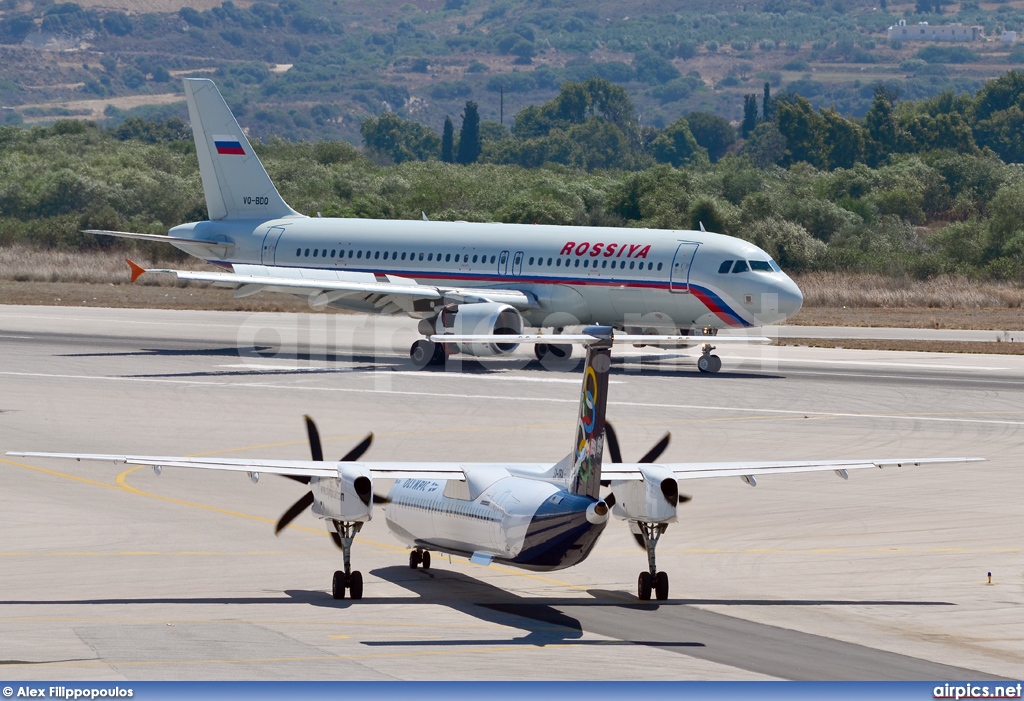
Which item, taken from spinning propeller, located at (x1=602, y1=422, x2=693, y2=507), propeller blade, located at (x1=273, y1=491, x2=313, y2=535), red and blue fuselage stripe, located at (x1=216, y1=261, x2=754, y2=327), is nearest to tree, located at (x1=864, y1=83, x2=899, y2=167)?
red and blue fuselage stripe, located at (x1=216, y1=261, x2=754, y2=327)

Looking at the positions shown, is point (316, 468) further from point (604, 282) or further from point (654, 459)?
point (604, 282)

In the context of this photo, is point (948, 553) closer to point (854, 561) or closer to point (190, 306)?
point (854, 561)

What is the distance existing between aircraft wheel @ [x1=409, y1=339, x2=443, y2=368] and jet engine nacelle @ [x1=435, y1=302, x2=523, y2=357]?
80.1 inches

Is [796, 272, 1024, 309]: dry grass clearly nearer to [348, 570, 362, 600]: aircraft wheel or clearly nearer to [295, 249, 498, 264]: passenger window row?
[295, 249, 498, 264]: passenger window row

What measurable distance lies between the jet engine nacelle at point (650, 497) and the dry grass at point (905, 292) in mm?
59317

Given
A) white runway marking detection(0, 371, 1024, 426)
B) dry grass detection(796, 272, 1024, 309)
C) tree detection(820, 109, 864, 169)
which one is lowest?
white runway marking detection(0, 371, 1024, 426)

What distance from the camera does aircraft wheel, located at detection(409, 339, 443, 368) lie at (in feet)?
172

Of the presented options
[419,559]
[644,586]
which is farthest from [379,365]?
[644,586]

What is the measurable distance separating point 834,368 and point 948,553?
27650 millimetres

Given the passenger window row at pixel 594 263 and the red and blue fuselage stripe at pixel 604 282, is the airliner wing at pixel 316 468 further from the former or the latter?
the passenger window row at pixel 594 263

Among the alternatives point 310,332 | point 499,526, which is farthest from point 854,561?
point 310,332

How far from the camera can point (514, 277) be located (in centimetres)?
5238

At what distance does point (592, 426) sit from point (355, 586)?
15.5 feet

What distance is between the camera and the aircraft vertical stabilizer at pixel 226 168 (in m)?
59.3
